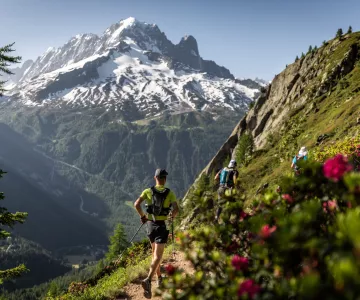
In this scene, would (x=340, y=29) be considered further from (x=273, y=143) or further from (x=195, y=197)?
(x=195, y=197)

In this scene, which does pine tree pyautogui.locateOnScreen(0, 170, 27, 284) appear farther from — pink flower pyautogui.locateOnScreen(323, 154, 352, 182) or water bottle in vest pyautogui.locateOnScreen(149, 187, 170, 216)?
pink flower pyautogui.locateOnScreen(323, 154, 352, 182)

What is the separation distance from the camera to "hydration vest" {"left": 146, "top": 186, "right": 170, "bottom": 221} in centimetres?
884

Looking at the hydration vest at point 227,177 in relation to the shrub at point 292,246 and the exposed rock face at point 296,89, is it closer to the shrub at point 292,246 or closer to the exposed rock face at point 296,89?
the shrub at point 292,246

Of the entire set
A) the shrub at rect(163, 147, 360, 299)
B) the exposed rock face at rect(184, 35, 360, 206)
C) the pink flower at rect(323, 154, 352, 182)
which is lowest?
the shrub at rect(163, 147, 360, 299)

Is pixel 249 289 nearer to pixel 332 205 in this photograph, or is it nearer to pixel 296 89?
pixel 332 205

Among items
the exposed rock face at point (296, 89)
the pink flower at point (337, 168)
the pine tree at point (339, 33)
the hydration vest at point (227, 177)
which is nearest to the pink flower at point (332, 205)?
the pink flower at point (337, 168)

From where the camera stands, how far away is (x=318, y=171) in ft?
12.3

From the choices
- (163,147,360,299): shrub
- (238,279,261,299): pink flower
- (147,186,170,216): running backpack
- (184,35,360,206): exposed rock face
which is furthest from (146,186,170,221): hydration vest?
(184,35,360,206): exposed rock face

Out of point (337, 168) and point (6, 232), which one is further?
point (6, 232)

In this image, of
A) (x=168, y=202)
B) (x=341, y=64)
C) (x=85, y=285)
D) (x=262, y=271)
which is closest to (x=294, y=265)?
(x=262, y=271)

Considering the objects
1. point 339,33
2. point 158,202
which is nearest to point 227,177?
point 158,202

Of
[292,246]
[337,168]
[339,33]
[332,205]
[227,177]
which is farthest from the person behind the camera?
[339,33]

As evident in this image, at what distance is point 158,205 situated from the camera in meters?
8.84

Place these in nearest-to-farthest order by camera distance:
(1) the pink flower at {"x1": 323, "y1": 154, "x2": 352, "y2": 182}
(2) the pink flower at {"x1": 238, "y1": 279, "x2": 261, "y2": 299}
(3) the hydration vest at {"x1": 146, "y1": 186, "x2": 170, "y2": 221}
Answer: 1. (2) the pink flower at {"x1": 238, "y1": 279, "x2": 261, "y2": 299}
2. (1) the pink flower at {"x1": 323, "y1": 154, "x2": 352, "y2": 182}
3. (3) the hydration vest at {"x1": 146, "y1": 186, "x2": 170, "y2": 221}
